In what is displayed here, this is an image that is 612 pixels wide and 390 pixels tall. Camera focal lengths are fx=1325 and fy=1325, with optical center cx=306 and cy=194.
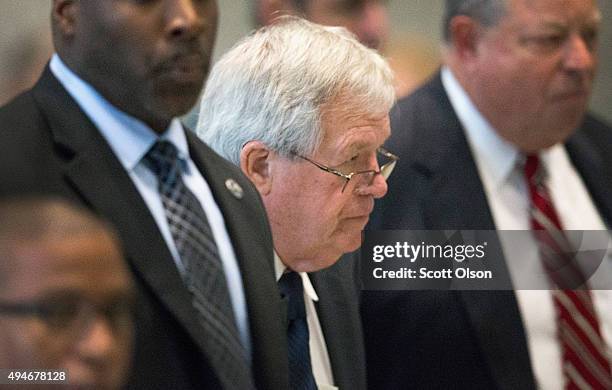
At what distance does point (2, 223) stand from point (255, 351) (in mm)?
474

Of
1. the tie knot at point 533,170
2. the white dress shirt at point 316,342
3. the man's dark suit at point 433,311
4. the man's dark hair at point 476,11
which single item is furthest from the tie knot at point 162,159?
the tie knot at point 533,170

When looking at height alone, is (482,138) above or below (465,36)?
below

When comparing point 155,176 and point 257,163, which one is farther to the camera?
point 257,163

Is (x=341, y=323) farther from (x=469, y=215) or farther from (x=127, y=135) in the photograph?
(x=127, y=135)

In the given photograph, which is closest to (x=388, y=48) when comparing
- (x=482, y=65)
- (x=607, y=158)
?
(x=482, y=65)

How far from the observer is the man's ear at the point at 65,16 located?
2059mm

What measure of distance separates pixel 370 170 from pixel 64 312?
825 millimetres

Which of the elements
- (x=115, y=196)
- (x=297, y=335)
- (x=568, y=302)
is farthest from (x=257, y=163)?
(x=568, y=302)

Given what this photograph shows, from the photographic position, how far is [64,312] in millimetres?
1815

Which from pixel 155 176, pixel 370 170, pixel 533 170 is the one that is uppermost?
pixel 155 176

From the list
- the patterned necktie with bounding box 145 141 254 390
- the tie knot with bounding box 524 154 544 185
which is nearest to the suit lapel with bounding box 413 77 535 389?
the tie knot with bounding box 524 154 544 185

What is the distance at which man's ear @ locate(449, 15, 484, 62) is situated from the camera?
9.16 ft

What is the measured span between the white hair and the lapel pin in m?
0.19

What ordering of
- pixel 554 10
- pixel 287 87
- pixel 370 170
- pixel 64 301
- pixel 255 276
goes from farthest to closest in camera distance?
pixel 554 10 < pixel 370 170 < pixel 287 87 < pixel 255 276 < pixel 64 301
